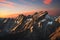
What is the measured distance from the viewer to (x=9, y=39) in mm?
8445

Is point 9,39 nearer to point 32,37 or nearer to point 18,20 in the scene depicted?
point 32,37

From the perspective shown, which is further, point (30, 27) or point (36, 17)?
point (36, 17)

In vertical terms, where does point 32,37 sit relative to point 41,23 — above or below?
below

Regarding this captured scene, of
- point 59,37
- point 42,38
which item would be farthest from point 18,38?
point 59,37

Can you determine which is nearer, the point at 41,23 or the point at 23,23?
the point at 41,23

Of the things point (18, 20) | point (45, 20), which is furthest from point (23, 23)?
point (45, 20)

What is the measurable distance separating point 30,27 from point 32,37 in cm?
181

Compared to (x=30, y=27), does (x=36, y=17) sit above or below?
above

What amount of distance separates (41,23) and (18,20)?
3.10m

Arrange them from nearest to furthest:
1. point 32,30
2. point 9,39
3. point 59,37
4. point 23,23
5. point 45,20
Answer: point 59,37 → point 9,39 → point 32,30 → point 45,20 → point 23,23

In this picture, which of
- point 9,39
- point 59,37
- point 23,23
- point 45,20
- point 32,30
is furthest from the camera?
point 23,23

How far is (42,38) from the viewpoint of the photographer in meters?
8.85

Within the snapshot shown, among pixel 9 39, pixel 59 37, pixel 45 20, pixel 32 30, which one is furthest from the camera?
pixel 45 20

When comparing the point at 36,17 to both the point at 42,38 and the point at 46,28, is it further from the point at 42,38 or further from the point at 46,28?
the point at 42,38
